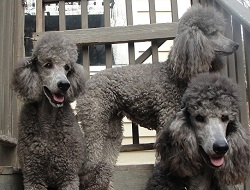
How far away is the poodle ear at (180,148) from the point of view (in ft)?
7.90

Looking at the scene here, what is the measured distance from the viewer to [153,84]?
10.3ft

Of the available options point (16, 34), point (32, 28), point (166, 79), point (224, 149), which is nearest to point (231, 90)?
point (224, 149)

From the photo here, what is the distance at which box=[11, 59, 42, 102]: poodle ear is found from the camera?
8.63ft

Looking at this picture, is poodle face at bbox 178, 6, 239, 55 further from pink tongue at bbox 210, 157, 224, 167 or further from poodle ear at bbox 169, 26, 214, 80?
pink tongue at bbox 210, 157, 224, 167

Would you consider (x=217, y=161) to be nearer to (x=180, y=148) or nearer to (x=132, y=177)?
(x=180, y=148)

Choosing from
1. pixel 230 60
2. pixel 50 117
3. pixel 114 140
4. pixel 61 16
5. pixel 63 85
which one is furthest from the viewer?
pixel 61 16

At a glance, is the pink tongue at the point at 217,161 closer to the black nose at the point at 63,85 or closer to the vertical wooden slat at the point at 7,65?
the black nose at the point at 63,85

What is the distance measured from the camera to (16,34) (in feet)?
11.2

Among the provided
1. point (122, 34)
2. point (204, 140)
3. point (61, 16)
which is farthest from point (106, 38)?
point (204, 140)

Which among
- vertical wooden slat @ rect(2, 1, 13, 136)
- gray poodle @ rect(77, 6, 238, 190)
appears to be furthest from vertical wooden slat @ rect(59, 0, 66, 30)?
gray poodle @ rect(77, 6, 238, 190)

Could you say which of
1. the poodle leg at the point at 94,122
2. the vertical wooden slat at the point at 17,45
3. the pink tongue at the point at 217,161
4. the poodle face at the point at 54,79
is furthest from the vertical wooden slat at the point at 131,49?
the pink tongue at the point at 217,161

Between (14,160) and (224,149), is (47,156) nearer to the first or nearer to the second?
(14,160)

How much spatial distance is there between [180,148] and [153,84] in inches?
30.6

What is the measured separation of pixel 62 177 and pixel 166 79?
1000 millimetres
